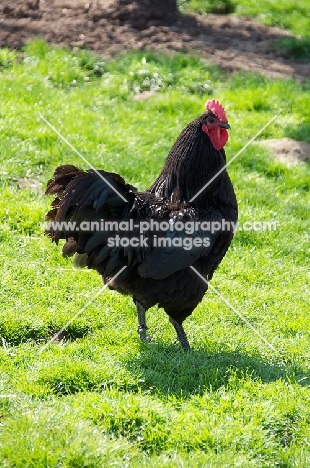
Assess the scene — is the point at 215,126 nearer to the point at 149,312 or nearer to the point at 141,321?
the point at 141,321

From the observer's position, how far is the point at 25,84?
953 centimetres

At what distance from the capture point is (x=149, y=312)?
6328 mm

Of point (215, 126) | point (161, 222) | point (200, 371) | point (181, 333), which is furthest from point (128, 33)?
point (200, 371)

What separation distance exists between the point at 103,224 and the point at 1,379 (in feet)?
4.26

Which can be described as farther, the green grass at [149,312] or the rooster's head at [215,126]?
the rooster's head at [215,126]

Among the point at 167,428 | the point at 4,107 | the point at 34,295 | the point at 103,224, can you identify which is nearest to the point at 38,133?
the point at 4,107

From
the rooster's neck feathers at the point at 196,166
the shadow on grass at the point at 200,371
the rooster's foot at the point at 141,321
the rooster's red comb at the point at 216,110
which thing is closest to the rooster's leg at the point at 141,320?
the rooster's foot at the point at 141,321

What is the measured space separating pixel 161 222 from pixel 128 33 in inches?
242

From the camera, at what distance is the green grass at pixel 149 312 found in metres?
4.37

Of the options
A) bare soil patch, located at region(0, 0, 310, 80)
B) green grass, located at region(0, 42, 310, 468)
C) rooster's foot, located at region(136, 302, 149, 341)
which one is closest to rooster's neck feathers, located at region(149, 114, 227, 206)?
rooster's foot, located at region(136, 302, 149, 341)

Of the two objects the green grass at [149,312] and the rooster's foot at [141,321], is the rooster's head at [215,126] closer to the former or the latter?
the rooster's foot at [141,321]

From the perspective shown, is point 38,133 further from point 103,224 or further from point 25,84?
point 103,224

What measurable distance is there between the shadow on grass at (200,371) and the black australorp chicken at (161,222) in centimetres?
32

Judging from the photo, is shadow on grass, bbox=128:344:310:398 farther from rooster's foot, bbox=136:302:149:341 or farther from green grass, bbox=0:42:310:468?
rooster's foot, bbox=136:302:149:341
